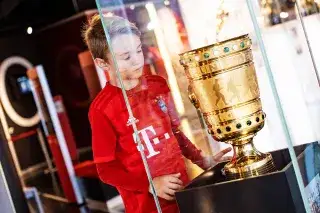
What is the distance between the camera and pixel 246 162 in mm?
1531

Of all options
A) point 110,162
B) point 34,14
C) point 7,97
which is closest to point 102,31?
point 110,162

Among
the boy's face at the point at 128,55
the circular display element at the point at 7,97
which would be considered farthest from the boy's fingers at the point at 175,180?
the circular display element at the point at 7,97

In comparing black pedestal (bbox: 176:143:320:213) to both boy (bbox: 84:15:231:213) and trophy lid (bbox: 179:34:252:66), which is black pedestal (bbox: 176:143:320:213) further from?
trophy lid (bbox: 179:34:252:66)

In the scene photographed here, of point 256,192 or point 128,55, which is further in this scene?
point 128,55

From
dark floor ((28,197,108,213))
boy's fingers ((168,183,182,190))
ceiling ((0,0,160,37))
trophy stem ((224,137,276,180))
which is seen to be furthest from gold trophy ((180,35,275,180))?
ceiling ((0,0,160,37))

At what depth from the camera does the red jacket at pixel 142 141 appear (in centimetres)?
170

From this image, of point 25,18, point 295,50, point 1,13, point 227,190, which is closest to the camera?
point 227,190

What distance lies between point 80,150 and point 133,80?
780 cm

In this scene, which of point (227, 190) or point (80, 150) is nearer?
point (227, 190)

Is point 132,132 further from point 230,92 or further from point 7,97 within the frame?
point 7,97

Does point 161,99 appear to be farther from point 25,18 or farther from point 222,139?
point 25,18

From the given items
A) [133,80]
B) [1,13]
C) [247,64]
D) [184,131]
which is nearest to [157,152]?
[184,131]

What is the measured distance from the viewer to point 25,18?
346 inches

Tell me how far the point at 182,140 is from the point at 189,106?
0.41 feet
